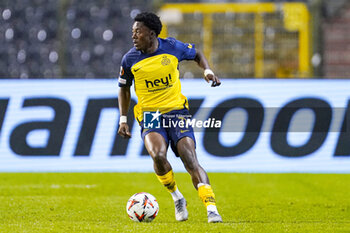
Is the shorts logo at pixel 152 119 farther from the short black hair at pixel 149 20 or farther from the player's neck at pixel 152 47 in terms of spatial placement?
the short black hair at pixel 149 20

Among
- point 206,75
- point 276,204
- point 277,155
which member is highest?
point 206,75

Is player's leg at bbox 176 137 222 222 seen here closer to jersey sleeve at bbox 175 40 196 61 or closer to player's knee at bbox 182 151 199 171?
player's knee at bbox 182 151 199 171

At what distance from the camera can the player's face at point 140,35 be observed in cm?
628

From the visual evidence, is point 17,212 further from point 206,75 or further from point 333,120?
point 333,120

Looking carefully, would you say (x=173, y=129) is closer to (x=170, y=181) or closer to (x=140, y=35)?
(x=170, y=181)

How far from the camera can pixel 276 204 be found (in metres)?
7.93

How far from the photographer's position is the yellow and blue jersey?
6.45 meters

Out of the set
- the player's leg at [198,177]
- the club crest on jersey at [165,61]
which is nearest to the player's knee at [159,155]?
the player's leg at [198,177]

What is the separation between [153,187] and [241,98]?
247cm

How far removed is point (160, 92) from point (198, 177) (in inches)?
36.2

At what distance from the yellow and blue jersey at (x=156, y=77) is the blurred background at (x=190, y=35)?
6661 mm

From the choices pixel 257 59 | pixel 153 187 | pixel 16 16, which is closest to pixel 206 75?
pixel 153 187

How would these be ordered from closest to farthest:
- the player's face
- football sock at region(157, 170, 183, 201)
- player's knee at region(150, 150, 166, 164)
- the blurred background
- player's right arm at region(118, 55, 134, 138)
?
player's knee at region(150, 150, 166, 164), the player's face, football sock at region(157, 170, 183, 201), player's right arm at region(118, 55, 134, 138), the blurred background

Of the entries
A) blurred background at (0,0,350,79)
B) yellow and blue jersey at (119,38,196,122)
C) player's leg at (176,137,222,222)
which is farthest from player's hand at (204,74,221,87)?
blurred background at (0,0,350,79)
